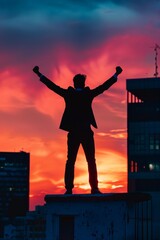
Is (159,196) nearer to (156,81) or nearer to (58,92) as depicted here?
(156,81)

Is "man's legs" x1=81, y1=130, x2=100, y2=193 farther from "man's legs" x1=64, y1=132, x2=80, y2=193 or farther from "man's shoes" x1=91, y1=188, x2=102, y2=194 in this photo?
"man's legs" x1=64, y1=132, x2=80, y2=193

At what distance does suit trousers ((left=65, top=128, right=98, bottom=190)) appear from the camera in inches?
557

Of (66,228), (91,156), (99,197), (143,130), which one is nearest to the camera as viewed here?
(99,197)

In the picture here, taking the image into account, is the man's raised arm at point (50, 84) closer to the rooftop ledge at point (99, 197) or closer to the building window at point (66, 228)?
the rooftop ledge at point (99, 197)

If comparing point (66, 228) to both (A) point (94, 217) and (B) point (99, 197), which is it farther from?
(B) point (99, 197)

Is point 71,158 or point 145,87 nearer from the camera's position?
point 71,158

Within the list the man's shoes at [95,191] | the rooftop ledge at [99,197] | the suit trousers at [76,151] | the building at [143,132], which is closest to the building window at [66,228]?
the rooftop ledge at [99,197]

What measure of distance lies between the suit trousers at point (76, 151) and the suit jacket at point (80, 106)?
0.14 metres

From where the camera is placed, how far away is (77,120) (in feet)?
46.9

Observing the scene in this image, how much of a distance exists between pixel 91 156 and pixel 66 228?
1517 millimetres

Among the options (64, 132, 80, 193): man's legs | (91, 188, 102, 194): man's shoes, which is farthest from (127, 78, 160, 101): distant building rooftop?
(91, 188, 102, 194): man's shoes

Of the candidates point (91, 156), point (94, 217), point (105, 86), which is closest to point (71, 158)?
point (91, 156)

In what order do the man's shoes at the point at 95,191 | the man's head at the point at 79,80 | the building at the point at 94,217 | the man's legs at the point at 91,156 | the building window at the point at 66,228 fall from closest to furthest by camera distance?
the building at the point at 94,217, the building window at the point at 66,228, the man's shoes at the point at 95,191, the man's legs at the point at 91,156, the man's head at the point at 79,80

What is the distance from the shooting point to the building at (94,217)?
13.1m
